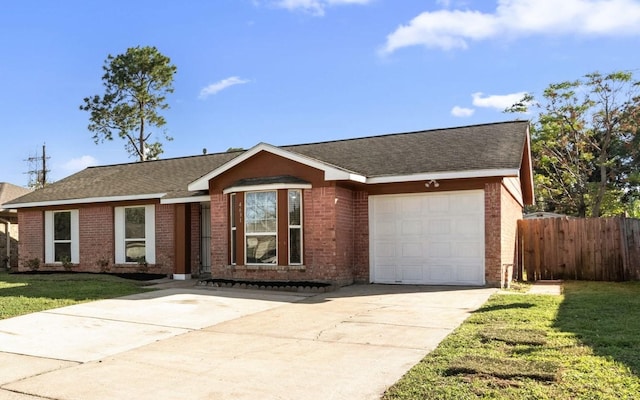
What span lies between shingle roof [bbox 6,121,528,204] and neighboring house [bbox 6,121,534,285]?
63 millimetres

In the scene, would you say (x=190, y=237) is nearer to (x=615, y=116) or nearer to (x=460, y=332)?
(x=460, y=332)

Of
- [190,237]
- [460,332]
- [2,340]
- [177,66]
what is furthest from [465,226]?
[177,66]

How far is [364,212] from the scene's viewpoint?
14.2 metres

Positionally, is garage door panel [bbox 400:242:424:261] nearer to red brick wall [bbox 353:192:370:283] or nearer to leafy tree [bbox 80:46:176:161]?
red brick wall [bbox 353:192:370:283]

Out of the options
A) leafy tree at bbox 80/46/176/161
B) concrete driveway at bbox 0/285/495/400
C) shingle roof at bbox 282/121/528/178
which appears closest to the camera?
concrete driveway at bbox 0/285/495/400

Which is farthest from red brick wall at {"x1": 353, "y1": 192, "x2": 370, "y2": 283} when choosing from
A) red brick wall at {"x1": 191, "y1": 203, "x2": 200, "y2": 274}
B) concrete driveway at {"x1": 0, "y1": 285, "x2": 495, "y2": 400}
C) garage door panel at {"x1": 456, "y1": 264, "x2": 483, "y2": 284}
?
red brick wall at {"x1": 191, "y1": 203, "x2": 200, "y2": 274}

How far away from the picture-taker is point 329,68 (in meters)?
17.3

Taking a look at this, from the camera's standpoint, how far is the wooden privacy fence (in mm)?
15609

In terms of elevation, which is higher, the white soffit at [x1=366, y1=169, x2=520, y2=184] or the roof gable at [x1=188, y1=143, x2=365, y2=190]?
the roof gable at [x1=188, y1=143, x2=365, y2=190]

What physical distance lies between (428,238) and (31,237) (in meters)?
15.0

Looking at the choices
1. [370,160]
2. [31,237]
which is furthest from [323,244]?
[31,237]

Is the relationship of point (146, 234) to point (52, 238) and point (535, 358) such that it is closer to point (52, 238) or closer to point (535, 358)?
point (52, 238)

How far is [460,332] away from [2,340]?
6.44 metres

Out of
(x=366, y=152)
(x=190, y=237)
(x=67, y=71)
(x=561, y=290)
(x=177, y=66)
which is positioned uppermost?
(x=177, y=66)
